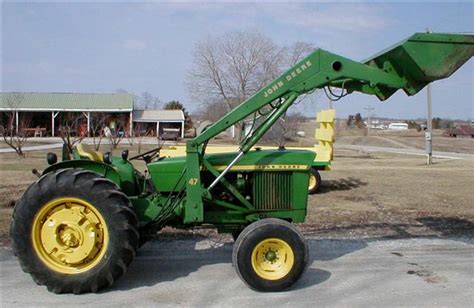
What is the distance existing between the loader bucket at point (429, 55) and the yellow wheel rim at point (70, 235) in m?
3.66

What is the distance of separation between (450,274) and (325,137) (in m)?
8.76

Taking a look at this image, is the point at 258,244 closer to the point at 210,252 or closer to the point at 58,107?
the point at 210,252

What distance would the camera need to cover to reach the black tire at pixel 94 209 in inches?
206

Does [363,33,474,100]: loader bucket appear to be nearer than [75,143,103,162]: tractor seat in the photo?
Yes

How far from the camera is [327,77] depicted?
5664 mm

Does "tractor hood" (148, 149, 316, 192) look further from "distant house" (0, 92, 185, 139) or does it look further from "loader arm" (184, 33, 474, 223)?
"distant house" (0, 92, 185, 139)

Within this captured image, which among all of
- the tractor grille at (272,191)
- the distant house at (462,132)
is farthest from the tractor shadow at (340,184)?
the distant house at (462,132)

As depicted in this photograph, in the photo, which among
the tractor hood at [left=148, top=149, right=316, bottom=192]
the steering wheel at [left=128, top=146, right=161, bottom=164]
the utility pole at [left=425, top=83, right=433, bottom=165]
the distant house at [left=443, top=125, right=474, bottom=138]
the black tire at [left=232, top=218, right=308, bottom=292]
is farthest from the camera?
the distant house at [left=443, top=125, right=474, bottom=138]

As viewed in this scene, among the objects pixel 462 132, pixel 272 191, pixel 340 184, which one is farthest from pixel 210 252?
pixel 462 132

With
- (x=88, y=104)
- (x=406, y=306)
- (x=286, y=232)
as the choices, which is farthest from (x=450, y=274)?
(x=88, y=104)

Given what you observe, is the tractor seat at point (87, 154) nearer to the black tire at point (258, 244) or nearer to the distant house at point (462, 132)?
the black tire at point (258, 244)

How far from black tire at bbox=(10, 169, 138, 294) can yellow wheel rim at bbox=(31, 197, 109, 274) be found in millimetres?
41

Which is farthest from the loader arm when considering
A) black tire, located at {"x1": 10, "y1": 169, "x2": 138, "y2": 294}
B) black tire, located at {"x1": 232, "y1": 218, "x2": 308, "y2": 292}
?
black tire, located at {"x1": 10, "y1": 169, "x2": 138, "y2": 294}

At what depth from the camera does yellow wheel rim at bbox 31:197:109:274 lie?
5.31 m
